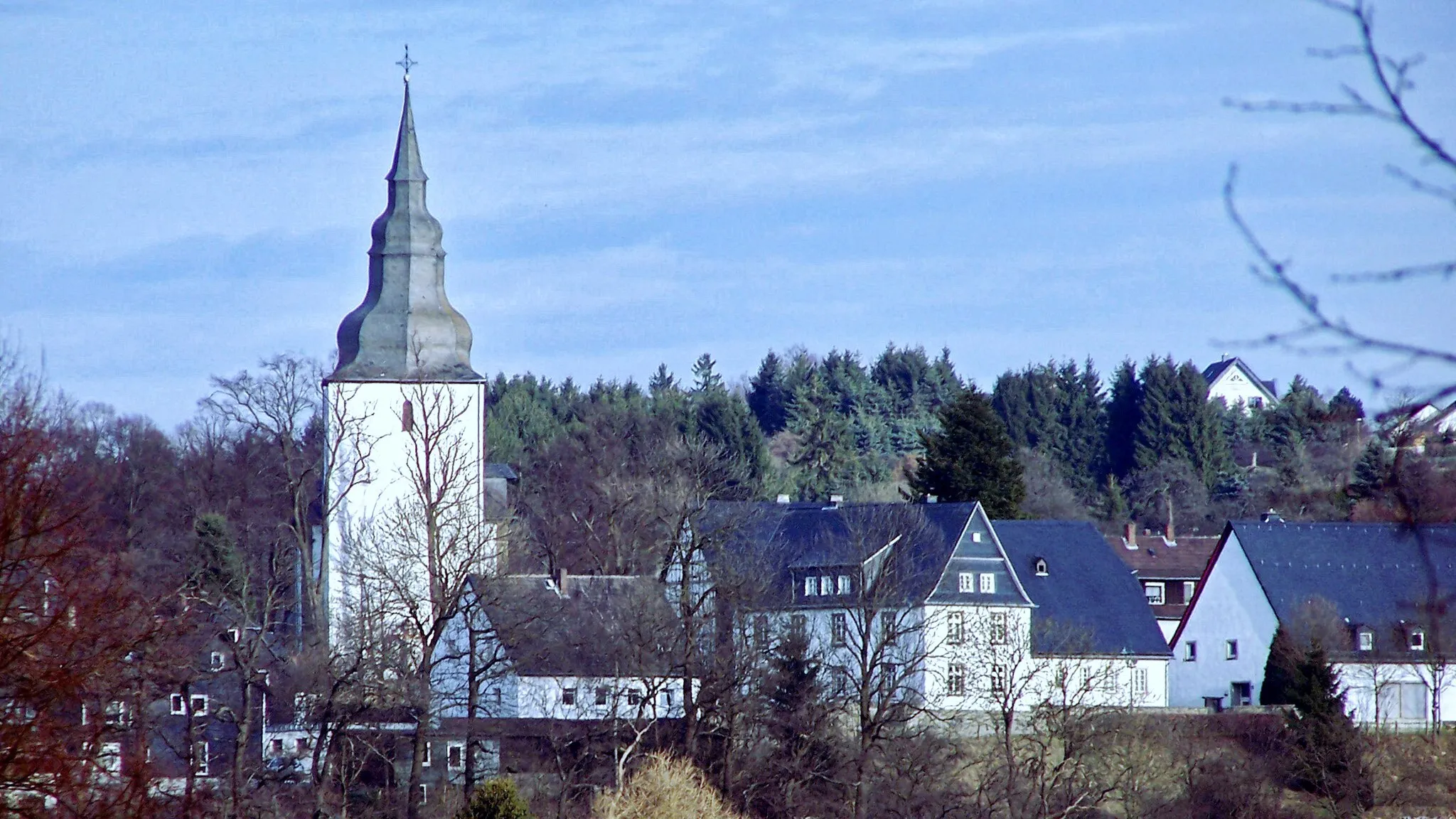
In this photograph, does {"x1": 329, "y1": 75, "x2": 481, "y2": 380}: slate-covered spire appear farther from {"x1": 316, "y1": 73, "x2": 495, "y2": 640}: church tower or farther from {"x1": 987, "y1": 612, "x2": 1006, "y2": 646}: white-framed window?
{"x1": 987, "y1": 612, "x2": 1006, "y2": 646}: white-framed window

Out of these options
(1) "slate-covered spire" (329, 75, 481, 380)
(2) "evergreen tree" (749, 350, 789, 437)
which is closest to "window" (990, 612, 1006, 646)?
(1) "slate-covered spire" (329, 75, 481, 380)

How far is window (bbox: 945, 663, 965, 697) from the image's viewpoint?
37.0 metres

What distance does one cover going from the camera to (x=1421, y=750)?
35344mm

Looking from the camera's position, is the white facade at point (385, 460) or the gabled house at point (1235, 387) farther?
the gabled house at point (1235, 387)

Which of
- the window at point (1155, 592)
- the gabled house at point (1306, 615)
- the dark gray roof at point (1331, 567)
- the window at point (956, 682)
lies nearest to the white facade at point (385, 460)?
the window at point (956, 682)

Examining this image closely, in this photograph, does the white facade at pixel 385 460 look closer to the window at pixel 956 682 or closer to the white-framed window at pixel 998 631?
the window at pixel 956 682

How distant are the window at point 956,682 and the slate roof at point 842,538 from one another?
1.68 metres

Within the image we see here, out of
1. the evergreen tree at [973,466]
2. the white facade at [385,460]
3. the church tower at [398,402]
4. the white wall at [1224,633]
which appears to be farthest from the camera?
the evergreen tree at [973,466]

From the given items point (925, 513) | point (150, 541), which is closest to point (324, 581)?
point (150, 541)

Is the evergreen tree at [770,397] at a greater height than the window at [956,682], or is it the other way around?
the evergreen tree at [770,397]

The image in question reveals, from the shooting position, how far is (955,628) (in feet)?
127

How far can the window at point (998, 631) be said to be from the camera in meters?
37.1

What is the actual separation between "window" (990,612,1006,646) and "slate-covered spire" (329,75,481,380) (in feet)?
46.7

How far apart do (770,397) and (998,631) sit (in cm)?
4224
